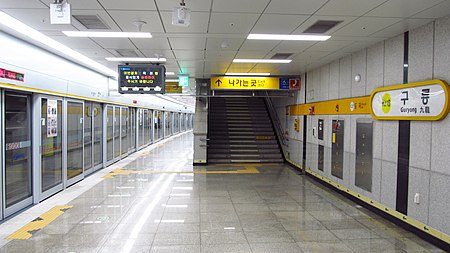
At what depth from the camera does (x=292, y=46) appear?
5.52 metres

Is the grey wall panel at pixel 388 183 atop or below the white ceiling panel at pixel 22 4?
below

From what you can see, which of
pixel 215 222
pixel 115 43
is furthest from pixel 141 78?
pixel 215 222

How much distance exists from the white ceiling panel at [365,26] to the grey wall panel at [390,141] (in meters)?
1.45

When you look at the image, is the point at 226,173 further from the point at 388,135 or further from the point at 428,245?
the point at 428,245

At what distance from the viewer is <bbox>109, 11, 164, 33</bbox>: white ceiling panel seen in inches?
150

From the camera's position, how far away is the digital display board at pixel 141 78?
22.6ft

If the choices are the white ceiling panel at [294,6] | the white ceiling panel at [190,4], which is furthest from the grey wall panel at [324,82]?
the white ceiling panel at [190,4]

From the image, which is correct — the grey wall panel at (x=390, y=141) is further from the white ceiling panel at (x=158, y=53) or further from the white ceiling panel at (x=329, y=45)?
the white ceiling panel at (x=158, y=53)

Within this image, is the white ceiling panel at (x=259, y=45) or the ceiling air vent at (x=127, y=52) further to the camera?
the ceiling air vent at (x=127, y=52)

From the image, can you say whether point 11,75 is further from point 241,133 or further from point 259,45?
point 241,133

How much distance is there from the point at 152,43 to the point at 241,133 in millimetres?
7470

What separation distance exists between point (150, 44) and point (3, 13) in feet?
7.06

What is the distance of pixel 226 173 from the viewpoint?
8719 millimetres

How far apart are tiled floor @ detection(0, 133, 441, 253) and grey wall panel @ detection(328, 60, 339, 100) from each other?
2172 mm
